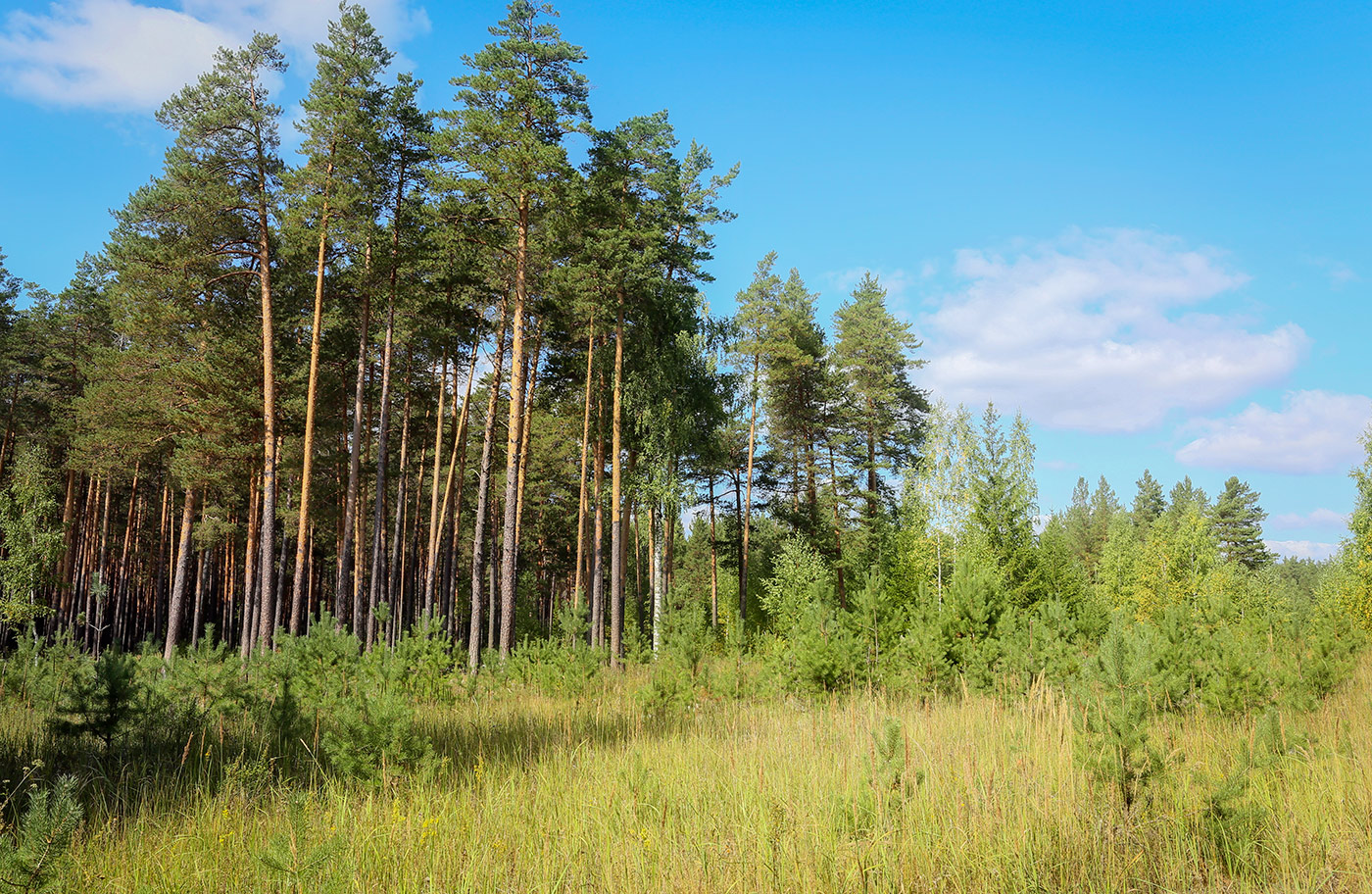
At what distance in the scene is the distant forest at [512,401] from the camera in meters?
15.2

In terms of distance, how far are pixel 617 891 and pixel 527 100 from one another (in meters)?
16.8

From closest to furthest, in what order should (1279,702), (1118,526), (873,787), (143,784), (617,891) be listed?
(617,891) → (873,787) → (143,784) → (1279,702) → (1118,526)

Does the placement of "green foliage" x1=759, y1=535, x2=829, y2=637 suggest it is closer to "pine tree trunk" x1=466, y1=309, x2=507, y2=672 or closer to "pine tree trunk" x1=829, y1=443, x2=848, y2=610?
Answer: "pine tree trunk" x1=829, y1=443, x2=848, y2=610

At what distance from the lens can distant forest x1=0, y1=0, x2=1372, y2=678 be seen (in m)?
15.2

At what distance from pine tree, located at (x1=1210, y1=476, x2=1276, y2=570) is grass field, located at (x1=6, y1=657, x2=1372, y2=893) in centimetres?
5778

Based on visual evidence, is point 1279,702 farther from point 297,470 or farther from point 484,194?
point 297,470

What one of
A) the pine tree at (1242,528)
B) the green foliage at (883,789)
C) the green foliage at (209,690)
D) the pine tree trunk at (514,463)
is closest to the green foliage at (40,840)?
the green foliage at (883,789)

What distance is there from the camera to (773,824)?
421cm

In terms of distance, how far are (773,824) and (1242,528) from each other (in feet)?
208

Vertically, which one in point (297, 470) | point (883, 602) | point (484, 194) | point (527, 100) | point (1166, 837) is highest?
point (527, 100)

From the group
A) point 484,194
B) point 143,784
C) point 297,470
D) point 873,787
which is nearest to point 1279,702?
point 873,787

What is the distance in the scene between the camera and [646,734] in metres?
7.43

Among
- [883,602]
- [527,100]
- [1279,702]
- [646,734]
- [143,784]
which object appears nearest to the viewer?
[143,784]

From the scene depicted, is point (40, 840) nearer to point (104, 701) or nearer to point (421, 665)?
point (104, 701)
